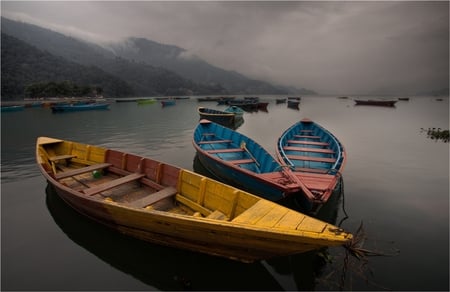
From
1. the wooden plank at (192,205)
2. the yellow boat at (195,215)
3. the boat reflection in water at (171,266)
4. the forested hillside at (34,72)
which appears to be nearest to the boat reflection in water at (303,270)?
the boat reflection in water at (171,266)

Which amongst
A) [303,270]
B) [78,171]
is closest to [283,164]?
[303,270]

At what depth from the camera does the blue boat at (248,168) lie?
Result: 6.90 meters

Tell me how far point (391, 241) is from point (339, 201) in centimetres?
265

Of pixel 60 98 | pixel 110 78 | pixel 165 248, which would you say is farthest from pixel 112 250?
pixel 110 78

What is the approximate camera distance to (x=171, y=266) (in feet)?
18.3

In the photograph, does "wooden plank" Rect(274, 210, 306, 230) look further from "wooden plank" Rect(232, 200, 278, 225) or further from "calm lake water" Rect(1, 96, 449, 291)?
"calm lake water" Rect(1, 96, 449, 291)

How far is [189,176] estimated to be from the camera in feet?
22.7

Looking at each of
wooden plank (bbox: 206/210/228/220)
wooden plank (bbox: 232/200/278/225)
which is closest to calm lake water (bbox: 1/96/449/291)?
wooden plank (bbox: 206/210/228/220)

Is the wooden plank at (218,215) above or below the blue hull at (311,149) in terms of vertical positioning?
below

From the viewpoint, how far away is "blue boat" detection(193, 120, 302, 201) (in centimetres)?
690

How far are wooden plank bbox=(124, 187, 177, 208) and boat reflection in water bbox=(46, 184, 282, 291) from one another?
1192mm

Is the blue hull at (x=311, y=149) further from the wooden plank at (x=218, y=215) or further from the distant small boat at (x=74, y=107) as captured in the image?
the distant small boat at (x=74, y=107)

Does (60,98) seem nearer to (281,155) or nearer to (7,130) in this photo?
(7,130)

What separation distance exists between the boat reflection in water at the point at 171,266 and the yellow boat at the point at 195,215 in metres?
0.47
